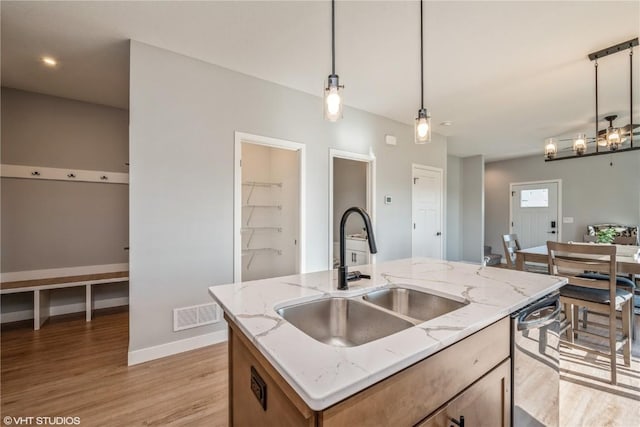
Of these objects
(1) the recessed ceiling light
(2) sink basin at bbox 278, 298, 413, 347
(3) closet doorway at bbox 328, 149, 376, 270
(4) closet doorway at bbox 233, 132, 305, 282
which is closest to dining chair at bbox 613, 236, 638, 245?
(3) closet doorway at bbox 328, 149, 376, 270

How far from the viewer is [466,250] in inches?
261

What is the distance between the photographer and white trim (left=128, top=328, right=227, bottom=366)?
2343 mm

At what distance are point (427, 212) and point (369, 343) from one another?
176 inches

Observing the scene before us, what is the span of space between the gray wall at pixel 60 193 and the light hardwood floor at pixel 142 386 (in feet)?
3.21

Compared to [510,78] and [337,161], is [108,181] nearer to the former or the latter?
[337,161]

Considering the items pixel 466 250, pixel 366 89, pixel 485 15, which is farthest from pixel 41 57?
pixel 466 250

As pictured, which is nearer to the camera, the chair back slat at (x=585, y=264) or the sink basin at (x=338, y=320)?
the sink basin at (x=338, y=320)

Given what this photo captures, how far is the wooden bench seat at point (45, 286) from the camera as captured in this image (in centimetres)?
296

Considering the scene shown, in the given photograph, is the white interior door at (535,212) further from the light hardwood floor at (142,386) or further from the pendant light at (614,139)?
the light hardwood floor at (142,386)

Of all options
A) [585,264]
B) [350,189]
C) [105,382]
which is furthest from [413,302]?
[350,189]

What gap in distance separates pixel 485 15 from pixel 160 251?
317 cm

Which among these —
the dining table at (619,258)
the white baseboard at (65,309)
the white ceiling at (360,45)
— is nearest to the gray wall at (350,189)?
the white ceiling at (360,45)

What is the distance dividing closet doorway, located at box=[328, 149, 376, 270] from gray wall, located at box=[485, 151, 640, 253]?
4.43 metres

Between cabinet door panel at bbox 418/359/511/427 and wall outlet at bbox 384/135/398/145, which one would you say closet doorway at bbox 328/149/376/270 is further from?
cabinet door panel at bbox 418/359/511/427
